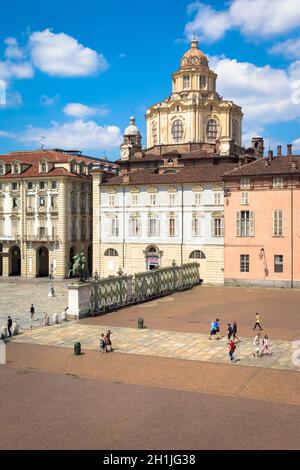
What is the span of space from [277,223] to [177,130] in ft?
98.9

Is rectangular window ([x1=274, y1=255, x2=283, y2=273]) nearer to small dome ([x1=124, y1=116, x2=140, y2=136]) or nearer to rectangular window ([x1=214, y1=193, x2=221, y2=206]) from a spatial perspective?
rectangular window ([x1=214, y1=193, x2=221, y2=206])

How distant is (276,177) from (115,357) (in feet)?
115

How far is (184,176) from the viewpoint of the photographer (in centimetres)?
6269

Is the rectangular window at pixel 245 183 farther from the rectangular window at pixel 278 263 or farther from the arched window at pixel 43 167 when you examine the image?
the arched window at pixel 43 167

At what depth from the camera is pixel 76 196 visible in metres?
73.1

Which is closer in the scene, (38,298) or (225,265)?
(38,298)

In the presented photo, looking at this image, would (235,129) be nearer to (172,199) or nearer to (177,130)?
(177,130)

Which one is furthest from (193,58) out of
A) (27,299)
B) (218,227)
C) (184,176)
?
(27,299)

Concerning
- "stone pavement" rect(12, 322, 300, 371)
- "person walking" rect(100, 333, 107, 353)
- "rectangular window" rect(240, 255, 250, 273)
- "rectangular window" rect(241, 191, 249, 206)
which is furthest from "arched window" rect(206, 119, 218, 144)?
"person walking" rect(100, 333, 107, 353)

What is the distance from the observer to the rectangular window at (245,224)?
57.9m

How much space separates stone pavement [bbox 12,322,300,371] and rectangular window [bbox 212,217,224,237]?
27.4 metres

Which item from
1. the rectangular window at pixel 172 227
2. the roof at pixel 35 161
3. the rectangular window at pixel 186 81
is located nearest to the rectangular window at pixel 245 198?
the rectangular window at pixel 172 227
